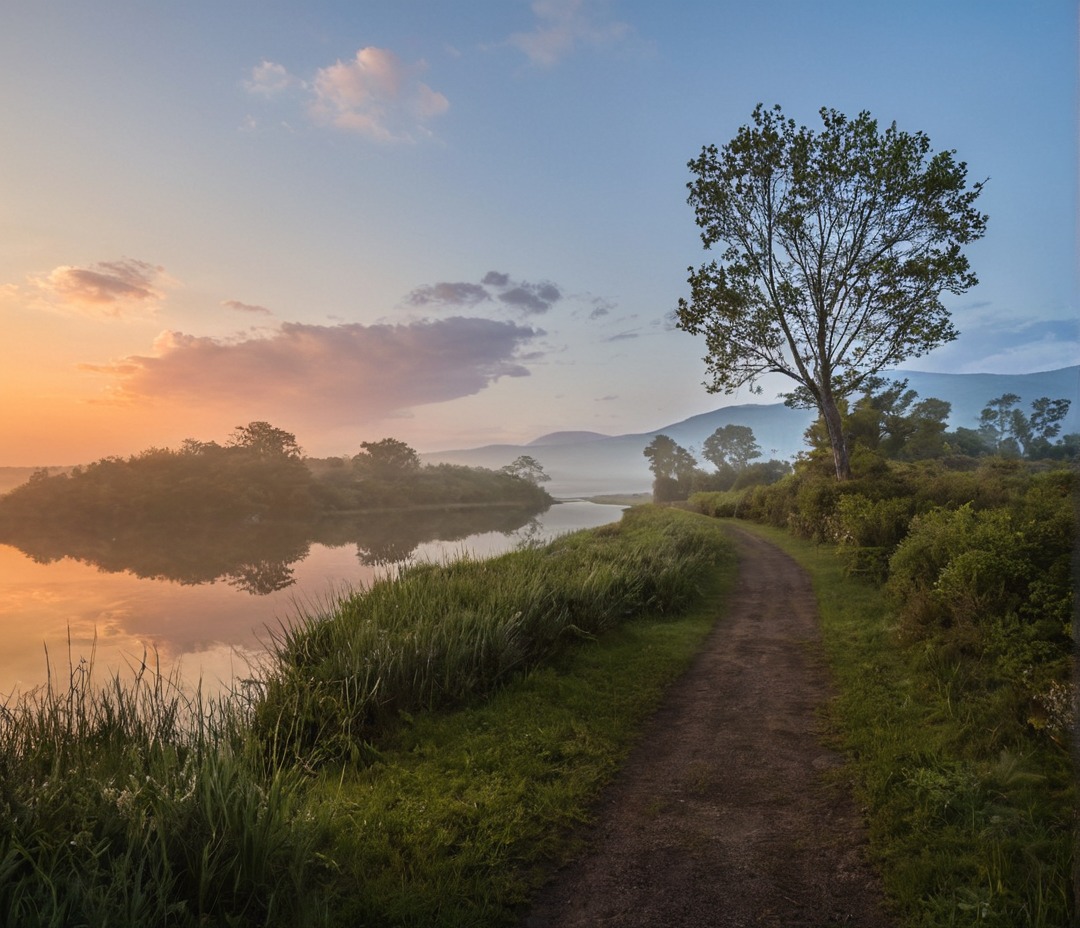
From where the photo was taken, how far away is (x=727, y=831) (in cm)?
456

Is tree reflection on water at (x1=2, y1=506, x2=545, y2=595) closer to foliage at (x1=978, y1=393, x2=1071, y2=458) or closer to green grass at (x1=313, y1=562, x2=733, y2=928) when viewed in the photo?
green grass at (x1=313, y1=562, x2=733, y2=928)

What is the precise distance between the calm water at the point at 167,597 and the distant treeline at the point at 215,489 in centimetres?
799

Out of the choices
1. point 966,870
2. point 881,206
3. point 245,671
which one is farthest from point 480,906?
point 881,206

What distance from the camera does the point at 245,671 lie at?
32.4ft

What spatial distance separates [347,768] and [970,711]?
243 inches

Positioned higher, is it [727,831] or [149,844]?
[149,844]

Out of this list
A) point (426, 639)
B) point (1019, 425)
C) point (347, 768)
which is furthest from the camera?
point (1019, 425)

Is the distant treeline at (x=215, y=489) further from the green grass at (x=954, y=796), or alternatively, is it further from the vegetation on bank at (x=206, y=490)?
the green grass at (x=954, y=796)

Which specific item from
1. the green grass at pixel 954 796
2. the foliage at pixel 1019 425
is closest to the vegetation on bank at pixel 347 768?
the green grass at pixel 954 796

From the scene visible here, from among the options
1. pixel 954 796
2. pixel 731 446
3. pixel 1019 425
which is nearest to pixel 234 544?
pixel 954 796

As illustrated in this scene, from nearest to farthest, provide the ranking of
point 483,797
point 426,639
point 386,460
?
point 483,797 < point 426,639 < point 386,460

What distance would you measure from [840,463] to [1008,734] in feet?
56.4

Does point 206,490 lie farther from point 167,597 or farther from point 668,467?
point 668,467

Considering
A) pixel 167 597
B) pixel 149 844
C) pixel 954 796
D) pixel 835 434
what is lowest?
pixel 954 796
